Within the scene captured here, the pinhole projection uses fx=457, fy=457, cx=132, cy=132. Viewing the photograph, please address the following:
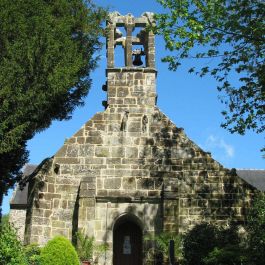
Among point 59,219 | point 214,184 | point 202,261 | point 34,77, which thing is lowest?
point 202,261

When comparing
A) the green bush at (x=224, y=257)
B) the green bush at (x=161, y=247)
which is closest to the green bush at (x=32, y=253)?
the green bush at (x=161, y=247)

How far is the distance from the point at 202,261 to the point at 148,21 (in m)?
9.38

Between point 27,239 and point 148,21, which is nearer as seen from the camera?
point 27,239

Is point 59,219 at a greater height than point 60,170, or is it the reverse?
point 60,170

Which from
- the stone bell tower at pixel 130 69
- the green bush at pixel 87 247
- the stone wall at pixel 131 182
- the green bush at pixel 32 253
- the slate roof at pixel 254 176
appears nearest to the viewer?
the green bush at pixel 32 253

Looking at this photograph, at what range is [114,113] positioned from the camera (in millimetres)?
16953

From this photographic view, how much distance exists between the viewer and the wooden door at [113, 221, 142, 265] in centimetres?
1609

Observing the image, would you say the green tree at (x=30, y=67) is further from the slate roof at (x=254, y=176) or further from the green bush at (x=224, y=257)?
the slate roof at (x=254, y=176)

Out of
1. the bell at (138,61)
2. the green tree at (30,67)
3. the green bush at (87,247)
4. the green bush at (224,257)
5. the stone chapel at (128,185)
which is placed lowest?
the green bush at (224,257)

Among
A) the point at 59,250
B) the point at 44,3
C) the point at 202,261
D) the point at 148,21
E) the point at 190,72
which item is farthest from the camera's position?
the point at 148,21

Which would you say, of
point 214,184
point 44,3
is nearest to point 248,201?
point 214,184

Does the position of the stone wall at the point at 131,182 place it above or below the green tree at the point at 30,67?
below

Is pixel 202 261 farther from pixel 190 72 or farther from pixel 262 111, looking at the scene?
pixel 190 72

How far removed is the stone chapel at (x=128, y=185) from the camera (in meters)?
15.5
